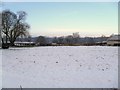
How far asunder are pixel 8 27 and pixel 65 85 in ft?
173

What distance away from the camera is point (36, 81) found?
922 centimetres

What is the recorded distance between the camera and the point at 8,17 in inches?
2185

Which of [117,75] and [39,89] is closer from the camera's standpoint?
[39,89]

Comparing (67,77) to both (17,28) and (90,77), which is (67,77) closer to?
(90,77)

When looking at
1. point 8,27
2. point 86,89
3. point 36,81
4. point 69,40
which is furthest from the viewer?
point 69,40

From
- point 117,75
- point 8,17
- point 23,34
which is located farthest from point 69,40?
point 117,75

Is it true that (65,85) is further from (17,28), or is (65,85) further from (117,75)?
(17,28)

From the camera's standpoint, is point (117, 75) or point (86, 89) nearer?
point (86, 89)

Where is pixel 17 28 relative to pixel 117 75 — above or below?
above

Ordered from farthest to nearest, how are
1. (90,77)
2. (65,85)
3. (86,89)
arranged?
(90,77)
(65,85)
(86,89)

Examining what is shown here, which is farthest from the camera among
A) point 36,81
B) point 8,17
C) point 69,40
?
point 69,40

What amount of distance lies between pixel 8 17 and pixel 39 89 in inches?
1936

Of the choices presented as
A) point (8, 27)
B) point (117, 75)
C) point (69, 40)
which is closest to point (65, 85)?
point (117, 75)

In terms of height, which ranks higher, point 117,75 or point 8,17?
point 8,17
